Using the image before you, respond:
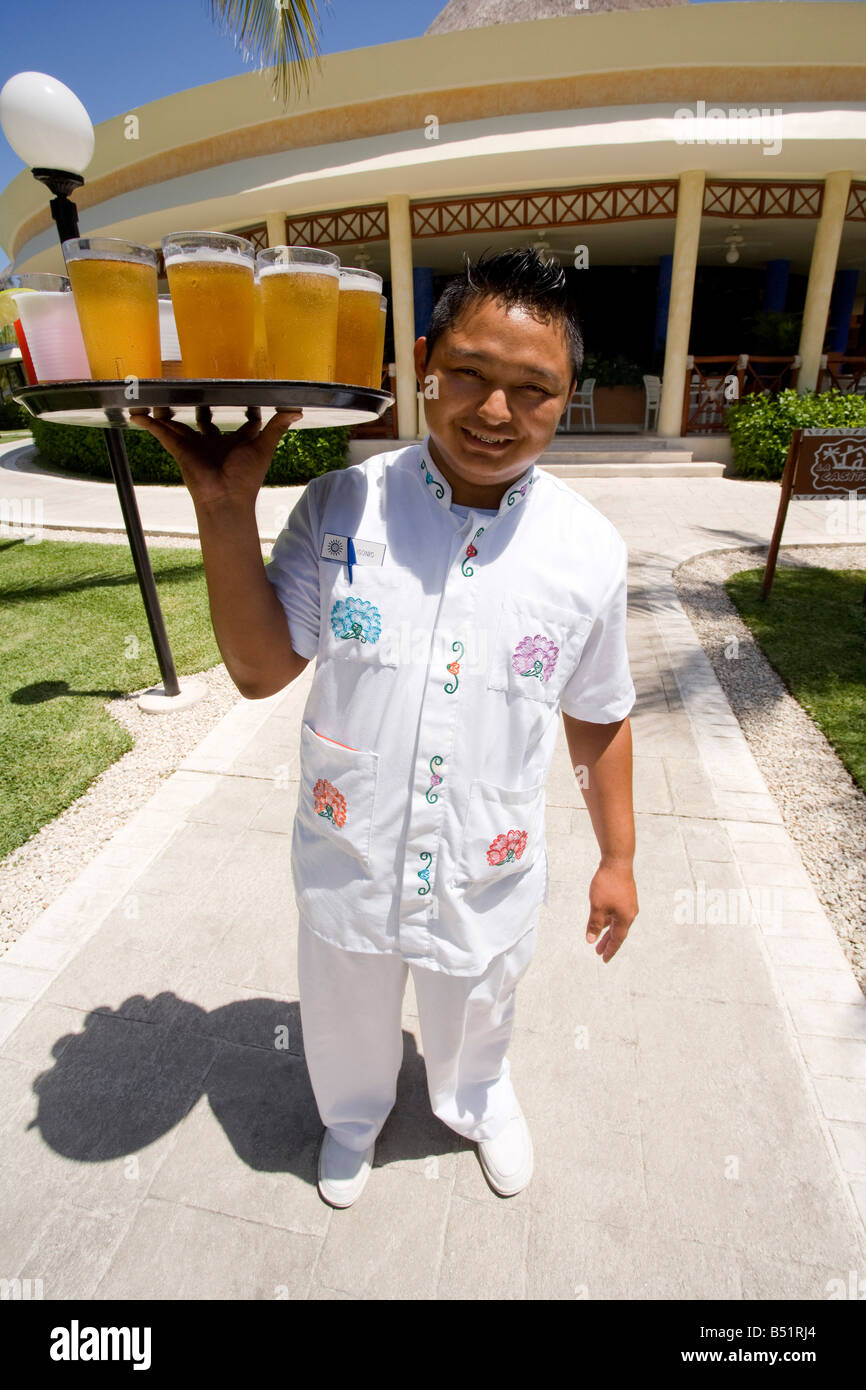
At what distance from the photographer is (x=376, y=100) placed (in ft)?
32.3

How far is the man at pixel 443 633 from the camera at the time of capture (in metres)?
1.15

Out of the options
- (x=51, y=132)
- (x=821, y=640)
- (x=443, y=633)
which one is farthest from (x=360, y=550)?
(x=821, y=640)

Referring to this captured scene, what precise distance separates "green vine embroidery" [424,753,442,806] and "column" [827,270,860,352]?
18679mm

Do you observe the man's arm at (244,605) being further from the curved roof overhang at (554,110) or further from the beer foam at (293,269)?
the curved roof overhang at (554,110)

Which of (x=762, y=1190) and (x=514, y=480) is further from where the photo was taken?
(x=762, y=1190)

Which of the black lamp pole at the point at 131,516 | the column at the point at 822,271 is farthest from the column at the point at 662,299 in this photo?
the black lamp pole at the point at 131,516

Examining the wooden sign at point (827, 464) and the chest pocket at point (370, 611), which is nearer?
the chest pocket at point (370, 611)

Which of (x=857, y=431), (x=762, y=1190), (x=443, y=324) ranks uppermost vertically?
(x=443, y=324)

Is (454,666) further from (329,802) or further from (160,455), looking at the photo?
(160,455)

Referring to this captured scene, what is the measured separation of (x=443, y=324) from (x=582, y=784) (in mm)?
990

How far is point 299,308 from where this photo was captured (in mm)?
982

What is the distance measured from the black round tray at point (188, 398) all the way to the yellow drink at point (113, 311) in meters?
0.04
